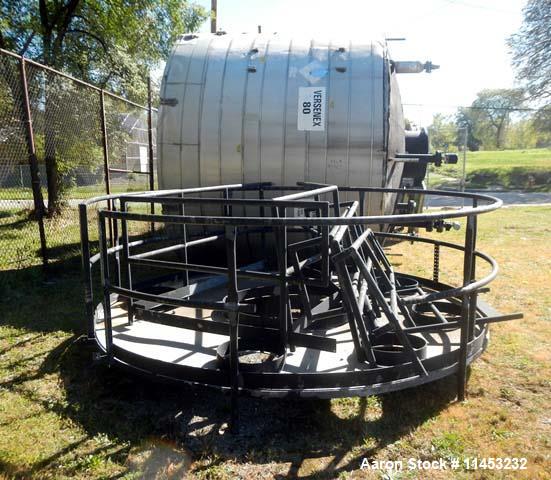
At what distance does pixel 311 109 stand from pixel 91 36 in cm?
1054

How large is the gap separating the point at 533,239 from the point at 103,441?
979cm

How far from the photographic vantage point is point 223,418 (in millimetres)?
3018

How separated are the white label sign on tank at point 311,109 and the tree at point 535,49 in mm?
28676

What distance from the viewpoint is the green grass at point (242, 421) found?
99.5 inches

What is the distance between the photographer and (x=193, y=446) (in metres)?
2.70

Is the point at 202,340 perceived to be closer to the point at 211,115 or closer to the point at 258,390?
the point at 258,390

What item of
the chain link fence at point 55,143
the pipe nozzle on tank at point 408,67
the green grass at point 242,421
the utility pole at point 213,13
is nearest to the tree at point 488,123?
the utility pole at point 213,13

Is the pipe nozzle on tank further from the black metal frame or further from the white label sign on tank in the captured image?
the black metal frame

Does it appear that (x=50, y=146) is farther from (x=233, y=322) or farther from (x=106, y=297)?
(x=233, y=322)

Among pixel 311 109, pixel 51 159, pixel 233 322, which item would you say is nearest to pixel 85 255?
pixel 233 322

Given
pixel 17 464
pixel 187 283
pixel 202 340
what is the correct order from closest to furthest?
pixel 17 464 < pixel 202 340 < pixel 187 283

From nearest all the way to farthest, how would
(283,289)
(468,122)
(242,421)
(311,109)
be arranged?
(242,421), (283,289), (311,109), (468,122)

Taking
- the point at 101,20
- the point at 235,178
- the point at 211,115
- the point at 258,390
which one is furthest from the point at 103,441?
the point at 101,20

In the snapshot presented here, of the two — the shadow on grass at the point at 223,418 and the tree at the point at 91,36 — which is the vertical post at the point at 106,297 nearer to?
the shadow on grass at the point at 223,418
